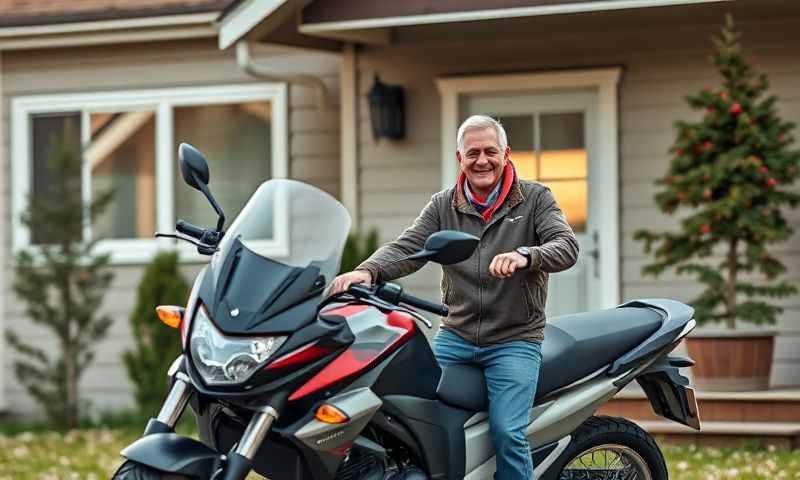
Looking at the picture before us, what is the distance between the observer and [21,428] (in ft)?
33.3

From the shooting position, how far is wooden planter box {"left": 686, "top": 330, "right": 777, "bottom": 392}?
808 centimetres

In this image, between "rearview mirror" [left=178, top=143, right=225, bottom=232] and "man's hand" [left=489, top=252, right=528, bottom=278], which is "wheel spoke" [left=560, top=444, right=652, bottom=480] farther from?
"rearview mirror" [left=178, top=143, right=225, bottom=232]

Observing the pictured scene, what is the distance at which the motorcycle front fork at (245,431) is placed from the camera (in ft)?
Answer: 12.4

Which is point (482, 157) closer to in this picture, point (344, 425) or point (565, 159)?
point (344, 425)

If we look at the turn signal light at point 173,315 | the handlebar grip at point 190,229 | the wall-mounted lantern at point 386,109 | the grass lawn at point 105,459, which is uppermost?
the wall-mounted lantern at point 386,109

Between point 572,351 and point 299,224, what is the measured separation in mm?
1117

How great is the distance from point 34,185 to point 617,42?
4.85 metres

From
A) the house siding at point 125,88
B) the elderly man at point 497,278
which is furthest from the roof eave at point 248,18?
the elderly man at point 497,278

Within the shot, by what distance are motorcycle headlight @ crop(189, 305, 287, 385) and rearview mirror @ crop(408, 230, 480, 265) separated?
493 millimetres

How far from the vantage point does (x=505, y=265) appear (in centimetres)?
406

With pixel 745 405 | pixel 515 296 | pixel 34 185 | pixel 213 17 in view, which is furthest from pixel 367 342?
pixel 34 185

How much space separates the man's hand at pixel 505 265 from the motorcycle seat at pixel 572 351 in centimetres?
50

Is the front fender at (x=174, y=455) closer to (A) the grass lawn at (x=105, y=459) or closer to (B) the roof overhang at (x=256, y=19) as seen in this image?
(A) the grass lawn at (x=105, y=459)

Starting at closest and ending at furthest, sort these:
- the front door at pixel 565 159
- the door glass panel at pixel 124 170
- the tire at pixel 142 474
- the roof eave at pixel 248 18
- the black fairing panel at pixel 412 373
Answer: the tire at pixel 142 474 → the black fairing panel at pixel 412 373 → the roof eave at pixel 248 18 → the front door at pixel 565 159 → the door glass panel at pixel 124 170
